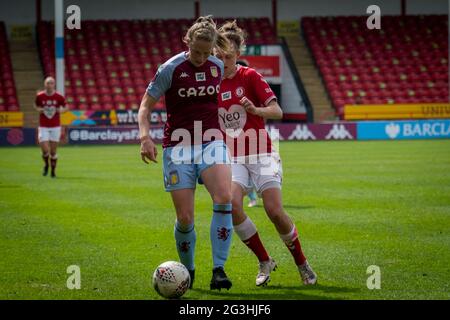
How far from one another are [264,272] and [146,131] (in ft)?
5.76

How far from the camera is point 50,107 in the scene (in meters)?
23.4

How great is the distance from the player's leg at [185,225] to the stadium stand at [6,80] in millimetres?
33912

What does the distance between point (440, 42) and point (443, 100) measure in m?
4.72

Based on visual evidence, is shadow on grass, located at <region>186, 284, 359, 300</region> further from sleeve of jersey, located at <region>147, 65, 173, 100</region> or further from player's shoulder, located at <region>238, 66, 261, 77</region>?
player's shoulder, located at <region>238, 66, 261, 77</region>

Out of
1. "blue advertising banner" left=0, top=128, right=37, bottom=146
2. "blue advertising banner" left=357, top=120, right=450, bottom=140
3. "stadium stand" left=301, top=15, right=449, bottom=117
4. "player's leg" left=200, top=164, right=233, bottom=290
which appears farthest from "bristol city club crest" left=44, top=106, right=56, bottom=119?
"stadium stand" left=301, top=15, right=449, bottom=117

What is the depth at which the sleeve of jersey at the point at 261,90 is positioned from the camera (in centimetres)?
862

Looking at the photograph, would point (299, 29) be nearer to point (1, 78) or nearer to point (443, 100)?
point (443, 100)

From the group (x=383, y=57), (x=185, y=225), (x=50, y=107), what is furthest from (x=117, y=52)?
(x=185, y=225)

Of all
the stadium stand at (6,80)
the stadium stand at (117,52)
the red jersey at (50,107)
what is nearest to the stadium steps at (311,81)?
the stadium stand at (117,52)

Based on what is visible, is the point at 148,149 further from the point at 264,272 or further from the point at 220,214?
the point at 264,272

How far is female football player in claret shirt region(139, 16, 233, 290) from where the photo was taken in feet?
26.2

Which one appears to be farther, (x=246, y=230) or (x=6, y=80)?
(x=6, y=80)

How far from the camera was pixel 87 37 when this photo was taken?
152 feet
